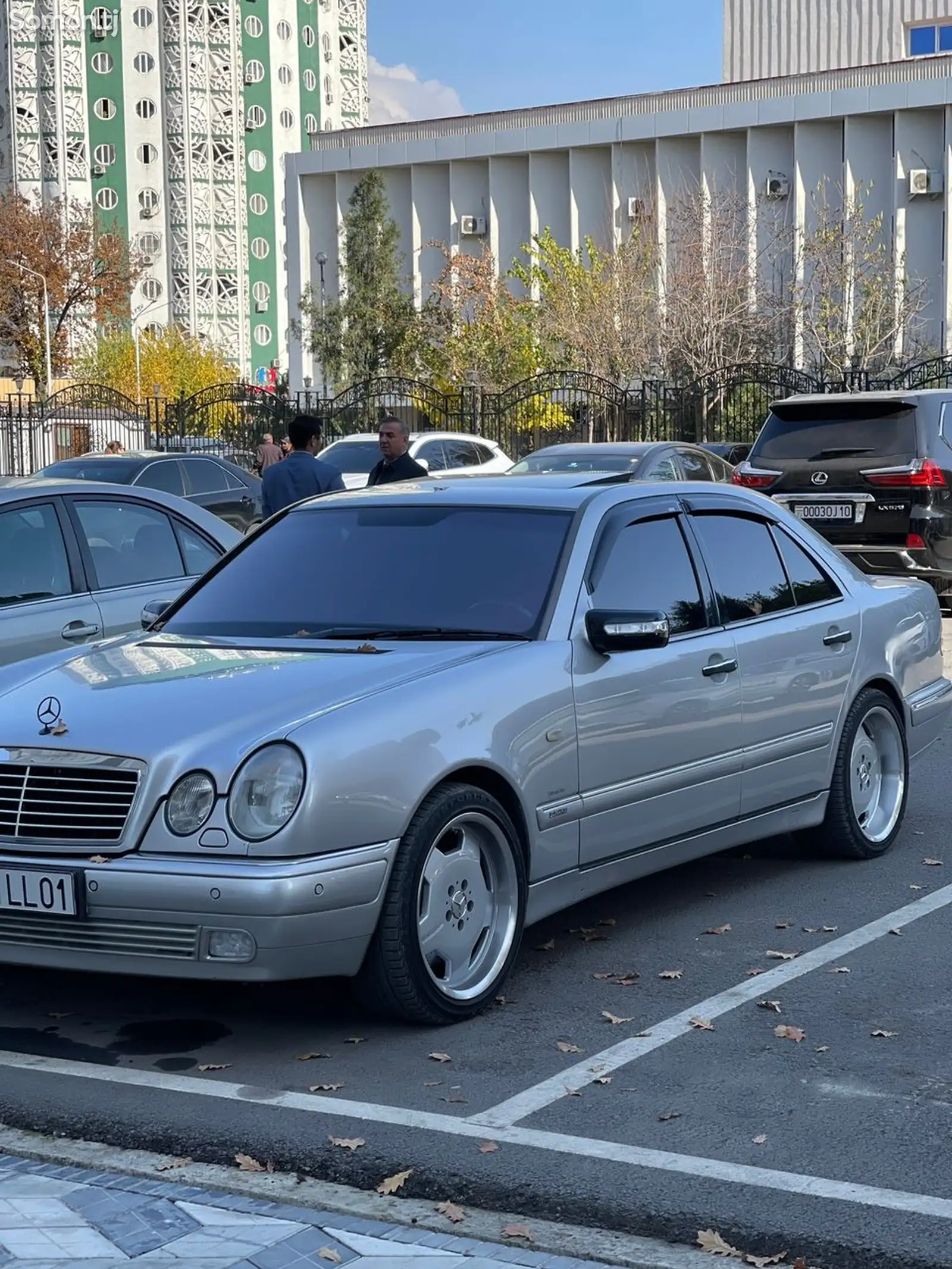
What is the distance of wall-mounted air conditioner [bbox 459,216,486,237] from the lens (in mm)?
79312

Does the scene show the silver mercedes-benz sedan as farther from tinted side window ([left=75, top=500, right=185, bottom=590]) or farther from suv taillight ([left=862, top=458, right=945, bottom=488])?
suv taillight ([left=862, top=458, right=945, bottom=488])

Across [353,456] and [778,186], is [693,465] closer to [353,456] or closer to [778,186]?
[353,456]

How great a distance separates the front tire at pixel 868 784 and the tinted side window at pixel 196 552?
11.0ft

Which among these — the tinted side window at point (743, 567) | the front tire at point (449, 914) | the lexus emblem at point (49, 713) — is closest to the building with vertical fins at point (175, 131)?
the tinted side window at point (743, 567)

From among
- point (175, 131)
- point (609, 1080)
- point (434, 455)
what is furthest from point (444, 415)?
point (175, 131)

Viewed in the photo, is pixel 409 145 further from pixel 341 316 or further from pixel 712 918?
pixel 712 918

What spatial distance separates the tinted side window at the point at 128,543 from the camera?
890cm

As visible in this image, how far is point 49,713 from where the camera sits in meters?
5.56

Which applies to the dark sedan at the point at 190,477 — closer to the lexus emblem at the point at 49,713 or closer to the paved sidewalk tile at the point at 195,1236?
the lexus emblem at the point at 49,713

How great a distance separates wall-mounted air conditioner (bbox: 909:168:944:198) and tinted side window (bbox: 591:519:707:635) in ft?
208

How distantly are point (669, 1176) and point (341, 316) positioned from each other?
238 ft

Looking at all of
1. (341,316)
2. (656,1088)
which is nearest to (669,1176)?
(656,1088)

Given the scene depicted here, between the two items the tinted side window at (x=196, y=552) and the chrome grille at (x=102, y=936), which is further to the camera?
the tinted side window at (x=196, y=552)

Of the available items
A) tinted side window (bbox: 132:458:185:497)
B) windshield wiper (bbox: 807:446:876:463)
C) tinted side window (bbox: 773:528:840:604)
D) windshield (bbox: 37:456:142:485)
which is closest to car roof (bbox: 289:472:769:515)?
tinted side window (bbox: 773:528:840:604)
